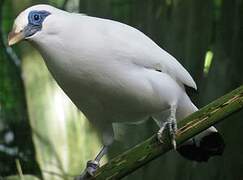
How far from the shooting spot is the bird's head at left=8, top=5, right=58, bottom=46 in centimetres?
157

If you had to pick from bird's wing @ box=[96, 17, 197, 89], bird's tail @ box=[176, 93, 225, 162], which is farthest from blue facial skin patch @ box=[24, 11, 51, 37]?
bird's tail @ box=[176, 93, 225, 162]

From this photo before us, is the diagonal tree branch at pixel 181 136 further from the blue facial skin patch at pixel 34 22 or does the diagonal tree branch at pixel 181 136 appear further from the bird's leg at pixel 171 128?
the blue facial skin patch at pixel 34 22

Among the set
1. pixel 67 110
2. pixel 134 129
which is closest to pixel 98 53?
pixel 134 129

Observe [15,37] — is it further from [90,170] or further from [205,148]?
[205,148]

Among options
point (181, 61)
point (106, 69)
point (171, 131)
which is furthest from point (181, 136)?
point (181, 61)

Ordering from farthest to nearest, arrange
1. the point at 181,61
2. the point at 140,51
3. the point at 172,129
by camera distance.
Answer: the point at 181,61, the point at 140,51, the point at 172,129

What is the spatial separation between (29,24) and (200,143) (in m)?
0.67

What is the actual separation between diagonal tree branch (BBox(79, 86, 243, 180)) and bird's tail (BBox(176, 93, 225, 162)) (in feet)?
1.01

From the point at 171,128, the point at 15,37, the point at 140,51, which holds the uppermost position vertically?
the point at 15,37

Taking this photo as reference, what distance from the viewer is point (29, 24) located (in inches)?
61.7

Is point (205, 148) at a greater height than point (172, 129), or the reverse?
point (172, 129)

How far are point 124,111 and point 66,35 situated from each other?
0.94ft

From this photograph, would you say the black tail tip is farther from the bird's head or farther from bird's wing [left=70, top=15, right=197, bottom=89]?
the bird's head

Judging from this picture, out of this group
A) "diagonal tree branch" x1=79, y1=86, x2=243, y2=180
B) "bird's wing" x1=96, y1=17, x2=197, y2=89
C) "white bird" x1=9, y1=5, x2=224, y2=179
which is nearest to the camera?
"diagonal tree branch" x1=79, y1=86, x2=243, y2=180
